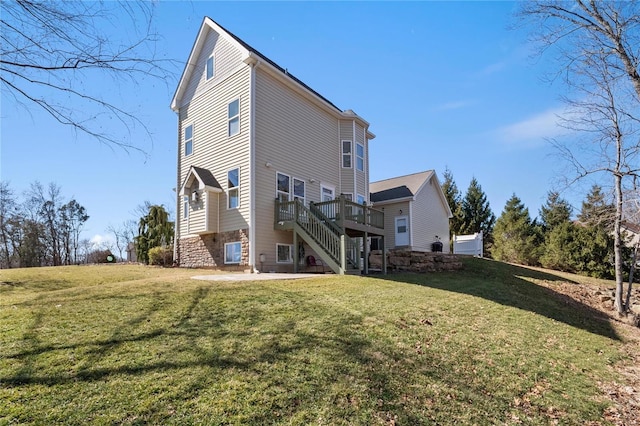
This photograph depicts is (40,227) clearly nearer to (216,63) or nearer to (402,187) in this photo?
(216,63)

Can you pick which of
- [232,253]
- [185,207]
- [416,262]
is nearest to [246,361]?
[232,253]

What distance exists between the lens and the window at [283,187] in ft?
45.3

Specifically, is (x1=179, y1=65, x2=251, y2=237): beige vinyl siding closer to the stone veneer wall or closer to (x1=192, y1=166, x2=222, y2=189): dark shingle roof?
(x1=192, y1=166, x2=222, y2=189): dark shingle roof

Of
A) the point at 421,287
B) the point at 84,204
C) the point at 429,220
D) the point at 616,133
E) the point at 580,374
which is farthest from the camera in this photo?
the point at 84,204

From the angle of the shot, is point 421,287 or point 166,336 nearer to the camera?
point 166,336

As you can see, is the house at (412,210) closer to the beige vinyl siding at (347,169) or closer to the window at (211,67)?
the beige vinyl siding at (347,169)

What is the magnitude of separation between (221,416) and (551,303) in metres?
11.4

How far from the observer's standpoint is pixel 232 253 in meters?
13.3

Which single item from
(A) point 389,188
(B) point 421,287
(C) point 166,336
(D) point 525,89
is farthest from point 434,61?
(A) point 389,188

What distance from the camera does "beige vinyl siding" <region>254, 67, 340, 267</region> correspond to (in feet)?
42.8

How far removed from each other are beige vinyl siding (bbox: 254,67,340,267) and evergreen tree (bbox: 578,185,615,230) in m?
9.70

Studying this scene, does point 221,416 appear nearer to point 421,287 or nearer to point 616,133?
point 421,287

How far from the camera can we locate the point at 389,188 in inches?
932

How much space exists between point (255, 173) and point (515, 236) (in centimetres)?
2230
